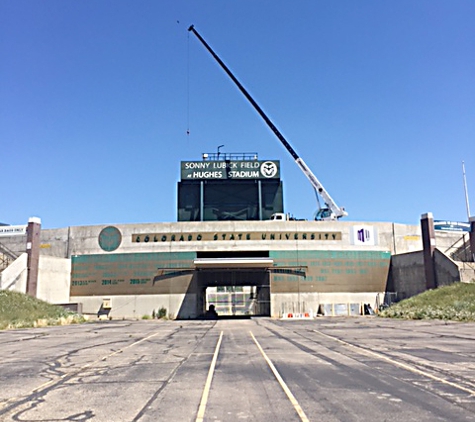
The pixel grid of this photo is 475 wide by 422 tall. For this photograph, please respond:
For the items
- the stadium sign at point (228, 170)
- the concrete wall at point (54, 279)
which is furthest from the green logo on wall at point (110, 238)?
the stadium sign at point (228, 170)

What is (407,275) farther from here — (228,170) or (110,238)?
(110,238)

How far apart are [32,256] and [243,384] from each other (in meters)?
47.9

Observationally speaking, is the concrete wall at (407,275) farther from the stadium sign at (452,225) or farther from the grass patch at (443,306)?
the stadium sign at (452,225)

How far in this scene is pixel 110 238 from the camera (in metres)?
57.5

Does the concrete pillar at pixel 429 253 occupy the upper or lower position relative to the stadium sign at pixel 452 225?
lower

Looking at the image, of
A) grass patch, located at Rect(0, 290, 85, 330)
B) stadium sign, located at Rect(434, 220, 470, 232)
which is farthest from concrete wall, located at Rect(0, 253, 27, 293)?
stadium sign, located at Rect(434, 220, 470, 232)

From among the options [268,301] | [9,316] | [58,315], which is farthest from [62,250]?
[268,301]

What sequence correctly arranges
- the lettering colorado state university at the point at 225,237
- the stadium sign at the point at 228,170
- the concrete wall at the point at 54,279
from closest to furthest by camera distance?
the concrete wall at the point at 54,279, the lettering colorado state university at the point at 225,237, the stadium sign at the point at 228,170

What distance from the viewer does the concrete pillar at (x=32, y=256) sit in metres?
51.7

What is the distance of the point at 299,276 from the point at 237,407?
1887 inches

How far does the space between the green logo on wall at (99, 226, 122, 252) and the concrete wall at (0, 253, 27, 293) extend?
8.88 metres

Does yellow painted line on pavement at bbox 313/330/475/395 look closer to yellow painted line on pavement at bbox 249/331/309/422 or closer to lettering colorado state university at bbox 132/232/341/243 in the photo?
yellow painted line on pavement at bbox 249/331/309/422

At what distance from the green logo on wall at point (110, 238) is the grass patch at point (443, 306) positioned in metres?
31.5

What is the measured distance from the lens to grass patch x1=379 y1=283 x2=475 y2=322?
36625mm
